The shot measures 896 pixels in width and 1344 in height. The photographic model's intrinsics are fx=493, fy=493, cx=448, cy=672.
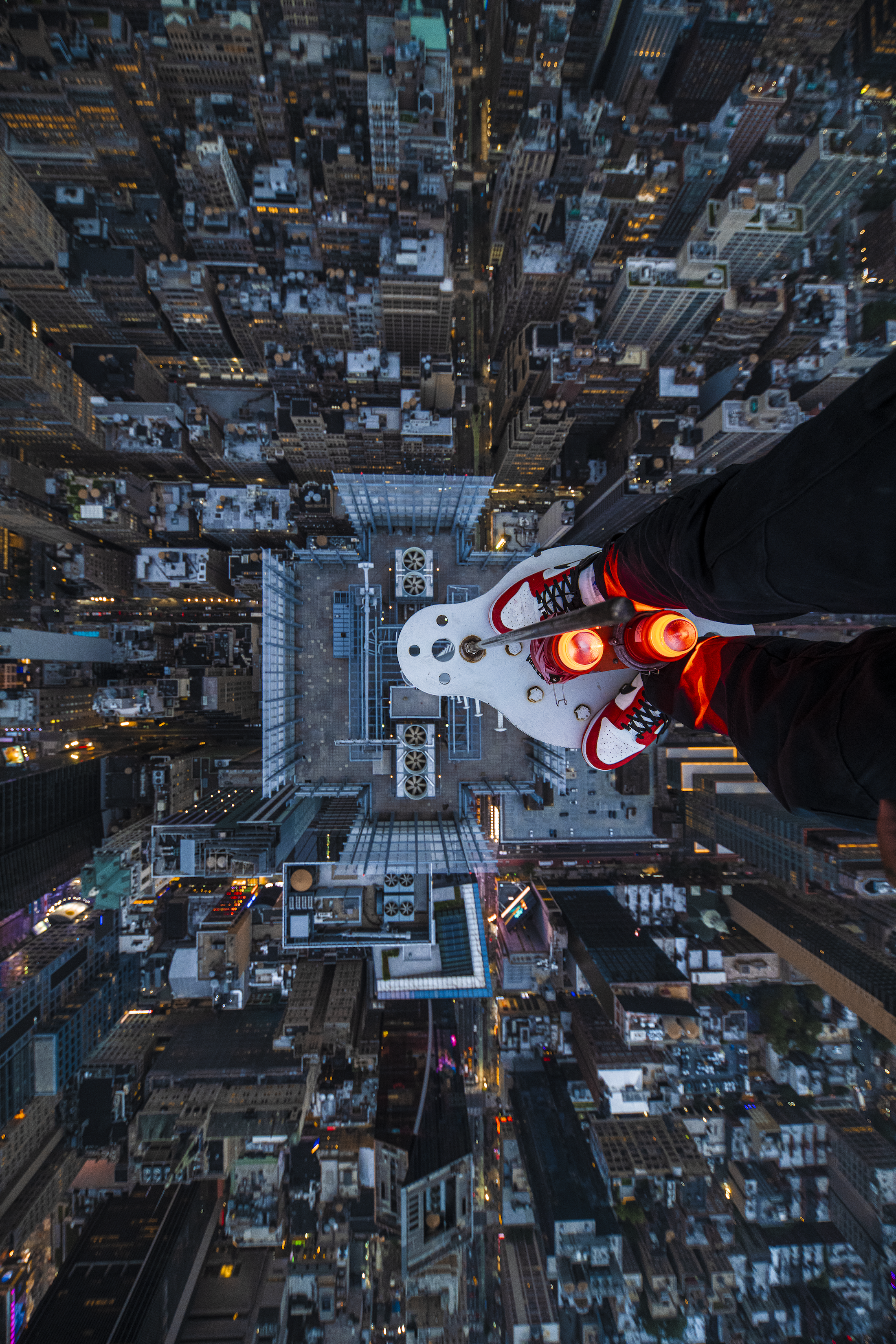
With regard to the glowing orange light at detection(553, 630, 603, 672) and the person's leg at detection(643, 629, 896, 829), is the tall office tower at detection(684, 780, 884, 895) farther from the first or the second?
the person's leg at detection(643, 629, 896, 829)

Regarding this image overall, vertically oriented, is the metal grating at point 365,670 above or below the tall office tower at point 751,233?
below

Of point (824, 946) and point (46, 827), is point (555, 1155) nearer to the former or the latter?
point (824, 946)

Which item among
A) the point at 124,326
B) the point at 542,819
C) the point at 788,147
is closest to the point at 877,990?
the point at 542,819

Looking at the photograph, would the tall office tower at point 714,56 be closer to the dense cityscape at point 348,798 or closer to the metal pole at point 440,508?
the dense cityscape at point 348,798

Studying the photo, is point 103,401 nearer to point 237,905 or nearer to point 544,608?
point 237,905

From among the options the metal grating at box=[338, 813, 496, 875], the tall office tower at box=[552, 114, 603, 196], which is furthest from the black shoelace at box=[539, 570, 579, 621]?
the tall office tower at box=[552, 114, 603, 196]

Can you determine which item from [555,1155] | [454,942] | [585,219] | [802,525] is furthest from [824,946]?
[585,219]

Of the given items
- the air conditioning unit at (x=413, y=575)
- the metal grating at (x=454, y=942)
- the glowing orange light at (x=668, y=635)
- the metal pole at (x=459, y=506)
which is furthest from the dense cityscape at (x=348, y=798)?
the glowing orange light at (x=668, y=635)
